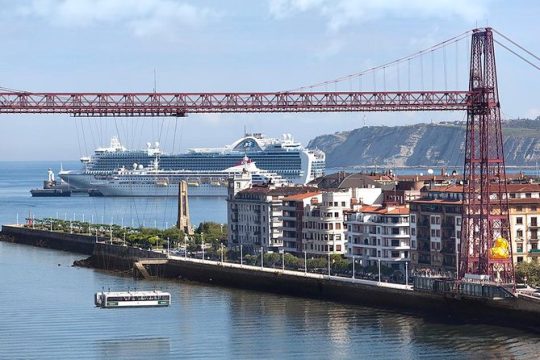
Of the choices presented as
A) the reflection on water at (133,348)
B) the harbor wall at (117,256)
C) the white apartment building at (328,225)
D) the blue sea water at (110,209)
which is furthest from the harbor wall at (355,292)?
the blue sea water at (110,209)

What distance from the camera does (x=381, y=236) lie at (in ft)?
190

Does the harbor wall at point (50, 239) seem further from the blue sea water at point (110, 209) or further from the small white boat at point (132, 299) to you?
the small white boat at point (132, 299)

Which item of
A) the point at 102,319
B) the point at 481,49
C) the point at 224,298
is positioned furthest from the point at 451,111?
the point at 102,319

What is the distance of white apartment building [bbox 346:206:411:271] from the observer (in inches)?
2260

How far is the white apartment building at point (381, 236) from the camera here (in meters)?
57.4

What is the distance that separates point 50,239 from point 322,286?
34512 millimetres

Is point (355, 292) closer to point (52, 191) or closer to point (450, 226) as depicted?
point (450, 226)

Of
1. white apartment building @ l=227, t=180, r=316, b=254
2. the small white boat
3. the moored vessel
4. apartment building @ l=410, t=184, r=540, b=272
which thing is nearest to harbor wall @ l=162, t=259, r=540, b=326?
apartment building @ l=410, t=184, r=540, b=272

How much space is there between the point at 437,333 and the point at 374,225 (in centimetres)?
1589

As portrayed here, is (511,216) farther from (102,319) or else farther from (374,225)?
(102,319)

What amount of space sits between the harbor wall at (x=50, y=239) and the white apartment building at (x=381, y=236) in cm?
2089

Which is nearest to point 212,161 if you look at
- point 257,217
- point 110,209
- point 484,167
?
point 110,209

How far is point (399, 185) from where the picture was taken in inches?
2810

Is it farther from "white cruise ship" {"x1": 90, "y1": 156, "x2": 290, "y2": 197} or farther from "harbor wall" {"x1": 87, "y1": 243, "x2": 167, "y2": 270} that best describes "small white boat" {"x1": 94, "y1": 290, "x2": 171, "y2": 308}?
"white cruise ship" {"x1": 90, "y1": 156, "x2": 290, "y2": 197}
